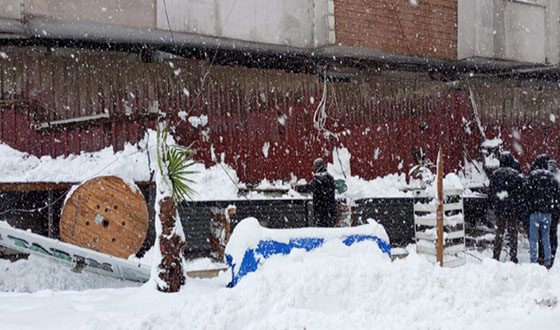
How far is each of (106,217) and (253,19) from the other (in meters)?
6.20

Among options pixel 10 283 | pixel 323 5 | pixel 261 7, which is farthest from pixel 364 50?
pixel 10 283

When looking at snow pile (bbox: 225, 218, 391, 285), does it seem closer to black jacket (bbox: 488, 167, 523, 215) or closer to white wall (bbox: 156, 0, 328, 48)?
black jacket (bbox: 488, 167, 523, 215)

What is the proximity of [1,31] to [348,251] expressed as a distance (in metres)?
8.82

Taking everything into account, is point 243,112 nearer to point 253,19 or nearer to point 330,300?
point 253,19

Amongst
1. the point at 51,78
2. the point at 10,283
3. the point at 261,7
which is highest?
the point at 261,7

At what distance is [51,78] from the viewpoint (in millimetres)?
10750

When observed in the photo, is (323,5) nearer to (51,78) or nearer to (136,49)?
(136,49)

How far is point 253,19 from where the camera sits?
12672mm

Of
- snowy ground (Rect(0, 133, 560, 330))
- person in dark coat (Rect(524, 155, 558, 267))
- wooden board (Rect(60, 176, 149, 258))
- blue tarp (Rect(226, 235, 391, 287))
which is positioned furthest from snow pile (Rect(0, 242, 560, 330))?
person in dark coat (Rect(524, 155, 558, 267))

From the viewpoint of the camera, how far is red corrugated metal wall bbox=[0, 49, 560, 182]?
1069 cm

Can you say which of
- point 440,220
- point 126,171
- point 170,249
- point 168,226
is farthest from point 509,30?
point 170,249

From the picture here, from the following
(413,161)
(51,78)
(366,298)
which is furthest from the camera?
(413,161)

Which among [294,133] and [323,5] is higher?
[323,5]

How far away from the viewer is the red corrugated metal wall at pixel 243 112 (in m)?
10.7
